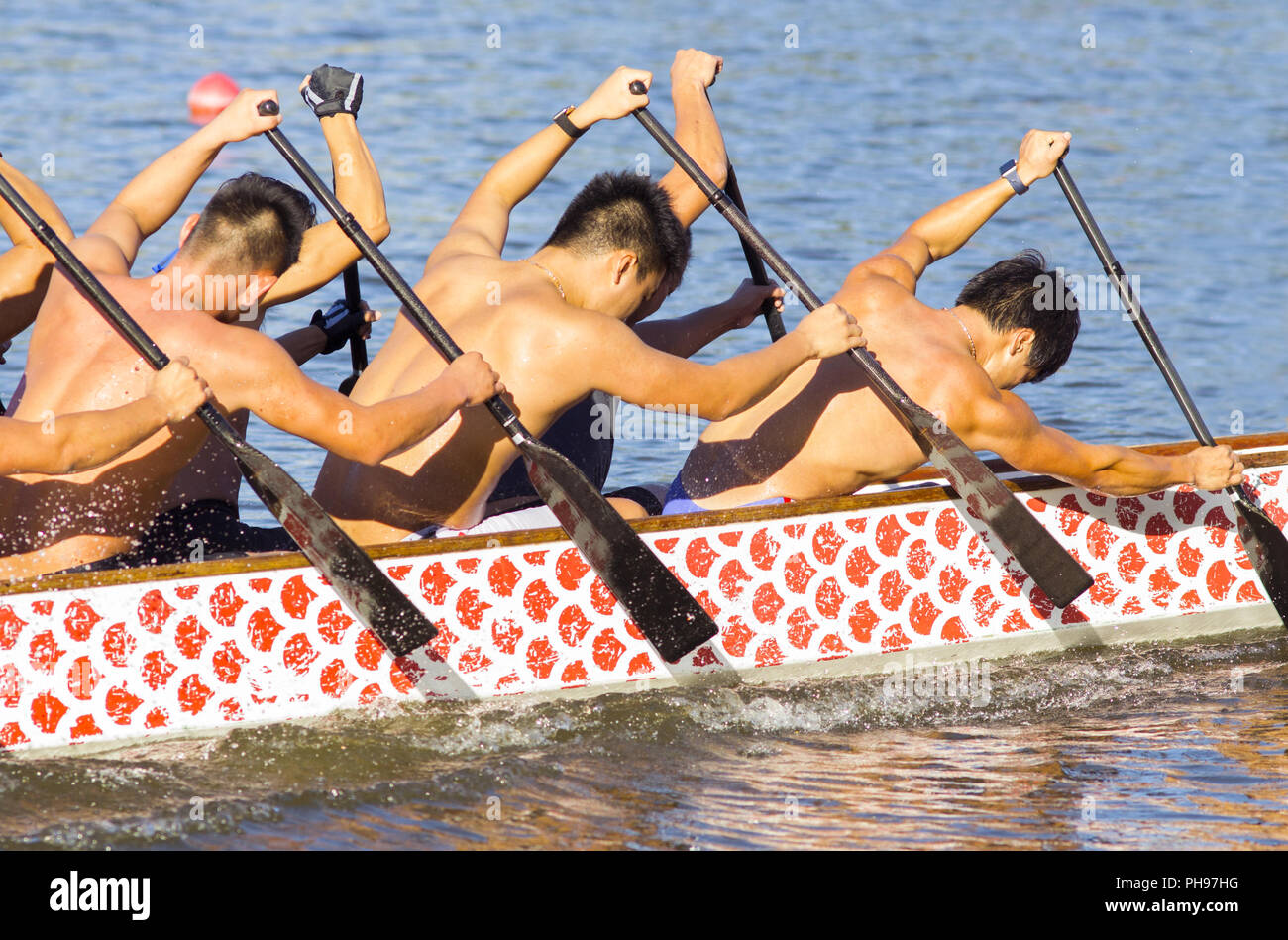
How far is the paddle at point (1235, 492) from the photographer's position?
5.61 metres

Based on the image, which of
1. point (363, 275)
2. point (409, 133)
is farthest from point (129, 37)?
point (363, 275)

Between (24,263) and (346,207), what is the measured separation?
3.17 feet

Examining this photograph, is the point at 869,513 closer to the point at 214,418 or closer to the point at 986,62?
the point at 214,418

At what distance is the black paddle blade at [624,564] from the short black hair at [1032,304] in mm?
1340

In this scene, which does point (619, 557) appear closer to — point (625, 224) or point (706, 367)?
point (706, 367)

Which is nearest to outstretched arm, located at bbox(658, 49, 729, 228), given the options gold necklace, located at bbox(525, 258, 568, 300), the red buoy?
gold necklace, located at bbox(525, 258, 568, 300)

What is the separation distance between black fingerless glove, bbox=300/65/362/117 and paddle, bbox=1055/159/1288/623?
2.39 meters

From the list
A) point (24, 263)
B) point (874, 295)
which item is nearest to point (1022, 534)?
point (874, 295)

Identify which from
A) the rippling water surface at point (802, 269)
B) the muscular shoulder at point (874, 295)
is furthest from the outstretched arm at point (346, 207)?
the muscular shoulder at point (874, 295)

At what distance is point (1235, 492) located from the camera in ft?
18.5

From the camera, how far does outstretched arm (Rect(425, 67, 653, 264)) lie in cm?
532
